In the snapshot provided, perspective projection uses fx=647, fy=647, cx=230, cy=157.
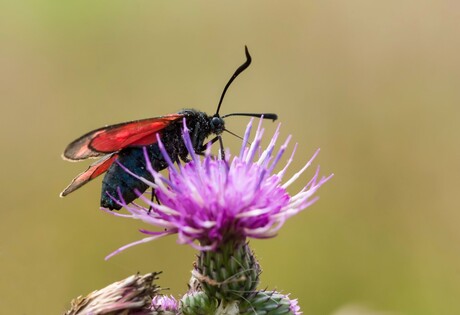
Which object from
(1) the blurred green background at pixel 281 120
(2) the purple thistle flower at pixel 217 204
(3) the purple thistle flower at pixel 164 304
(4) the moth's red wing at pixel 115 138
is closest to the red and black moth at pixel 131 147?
(4) the moth's red wing at pixel 115 138

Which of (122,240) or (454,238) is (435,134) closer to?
(454,238)

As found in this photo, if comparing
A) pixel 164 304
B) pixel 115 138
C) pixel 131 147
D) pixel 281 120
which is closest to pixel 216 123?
pixel 131 147

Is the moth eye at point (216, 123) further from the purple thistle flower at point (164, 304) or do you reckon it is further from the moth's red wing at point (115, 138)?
the purple thistle flower at point (164, 304)

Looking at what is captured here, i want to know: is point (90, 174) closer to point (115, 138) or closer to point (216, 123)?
point (115, 138)

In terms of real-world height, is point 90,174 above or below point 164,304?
above

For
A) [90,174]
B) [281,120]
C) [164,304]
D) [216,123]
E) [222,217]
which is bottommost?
[164,304]

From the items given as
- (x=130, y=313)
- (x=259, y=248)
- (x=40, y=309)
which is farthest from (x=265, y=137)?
(x=130, y=313)
